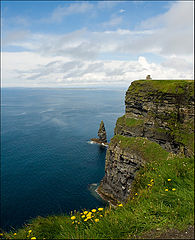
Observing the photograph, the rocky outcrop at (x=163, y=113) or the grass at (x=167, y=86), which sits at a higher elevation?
the grass at (x=167, y=86)

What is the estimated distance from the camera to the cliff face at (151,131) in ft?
126

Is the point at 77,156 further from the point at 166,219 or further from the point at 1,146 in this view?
the point at 166,219

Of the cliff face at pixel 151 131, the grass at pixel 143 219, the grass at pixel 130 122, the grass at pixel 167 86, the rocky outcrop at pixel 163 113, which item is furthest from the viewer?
the grass at pixel 130 122

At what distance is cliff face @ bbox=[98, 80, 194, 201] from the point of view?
38375 mm

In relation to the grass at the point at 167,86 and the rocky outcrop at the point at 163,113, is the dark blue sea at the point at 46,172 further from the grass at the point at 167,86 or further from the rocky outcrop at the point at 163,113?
the grass at the point at 167,86

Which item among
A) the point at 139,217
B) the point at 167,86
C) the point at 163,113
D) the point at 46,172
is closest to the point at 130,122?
the point at 163,113

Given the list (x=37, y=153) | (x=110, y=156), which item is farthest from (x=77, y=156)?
(x=110, y=156)

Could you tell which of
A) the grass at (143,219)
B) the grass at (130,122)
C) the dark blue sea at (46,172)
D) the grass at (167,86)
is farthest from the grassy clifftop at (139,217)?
the grass at (130,122)

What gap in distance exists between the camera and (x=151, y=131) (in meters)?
51.6

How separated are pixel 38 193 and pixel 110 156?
2427 cm

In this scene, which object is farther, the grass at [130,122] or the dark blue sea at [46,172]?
the grass at [130,122]

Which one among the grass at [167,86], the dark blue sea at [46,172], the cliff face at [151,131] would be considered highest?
the grass at [167,86]

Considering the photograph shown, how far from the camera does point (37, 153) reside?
75.2 m

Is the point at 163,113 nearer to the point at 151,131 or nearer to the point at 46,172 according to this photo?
the point at 151,131
